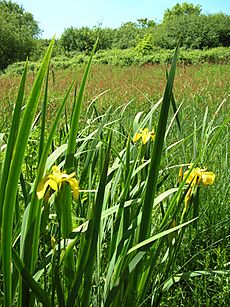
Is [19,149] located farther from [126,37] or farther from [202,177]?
[126,37]

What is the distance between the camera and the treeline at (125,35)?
2130cm

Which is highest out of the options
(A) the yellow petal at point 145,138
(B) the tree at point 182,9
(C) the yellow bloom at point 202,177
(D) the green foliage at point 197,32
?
(B) the tree at point 182,9

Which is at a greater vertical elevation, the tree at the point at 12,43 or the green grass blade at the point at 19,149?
the tree at the point at 12,43

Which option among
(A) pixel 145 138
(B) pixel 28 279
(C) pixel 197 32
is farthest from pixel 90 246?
(C) pixel 197 32

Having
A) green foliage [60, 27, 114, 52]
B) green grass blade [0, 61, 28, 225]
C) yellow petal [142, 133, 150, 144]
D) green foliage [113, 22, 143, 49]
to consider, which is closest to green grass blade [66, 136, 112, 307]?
green grass blade [0, 61, 28, 225]

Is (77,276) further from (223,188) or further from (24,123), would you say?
(223,188)

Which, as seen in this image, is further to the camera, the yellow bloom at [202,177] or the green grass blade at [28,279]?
the yellow bloom at [202,177]

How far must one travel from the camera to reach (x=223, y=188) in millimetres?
1541

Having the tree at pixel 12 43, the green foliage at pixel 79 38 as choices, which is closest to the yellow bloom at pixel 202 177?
the tree at pixel 12 43

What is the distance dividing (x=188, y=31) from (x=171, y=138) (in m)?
20.4

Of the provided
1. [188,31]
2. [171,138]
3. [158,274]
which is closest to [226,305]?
[158,274]

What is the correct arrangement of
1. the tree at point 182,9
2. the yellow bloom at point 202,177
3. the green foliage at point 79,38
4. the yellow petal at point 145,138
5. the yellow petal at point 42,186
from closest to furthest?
the yellow petal at point 42,186 → the yellow bloom at point 202,177 → the yellow petal at point 145,138 → the green foliage at point 79,38 → the tree at point 182,9

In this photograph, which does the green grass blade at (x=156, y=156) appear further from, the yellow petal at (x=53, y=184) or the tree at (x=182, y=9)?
the tree at (x=182, y=9)

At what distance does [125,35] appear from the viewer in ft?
96.0
